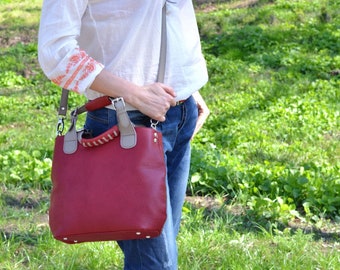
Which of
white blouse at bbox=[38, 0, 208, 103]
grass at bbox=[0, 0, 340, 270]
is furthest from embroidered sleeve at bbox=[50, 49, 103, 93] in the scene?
grass at bbox=[0, 0, 340, 270]

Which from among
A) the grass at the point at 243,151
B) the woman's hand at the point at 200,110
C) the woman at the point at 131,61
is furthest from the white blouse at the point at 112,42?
the grass at the point at 243,151

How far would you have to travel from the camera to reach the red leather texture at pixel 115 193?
1.92m

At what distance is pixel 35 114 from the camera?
8547 mm

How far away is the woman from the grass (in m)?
1.30

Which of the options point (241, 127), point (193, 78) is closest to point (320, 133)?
point (241, 127)

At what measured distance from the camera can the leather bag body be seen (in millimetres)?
1917

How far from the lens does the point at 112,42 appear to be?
2.01 metres

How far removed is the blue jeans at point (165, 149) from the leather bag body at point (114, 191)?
98mm

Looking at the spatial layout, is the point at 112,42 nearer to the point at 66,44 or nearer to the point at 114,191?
the point at 66,44

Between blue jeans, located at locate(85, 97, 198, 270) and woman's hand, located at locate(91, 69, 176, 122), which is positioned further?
blue jeans, located at locate(85, 97, 198, 270)

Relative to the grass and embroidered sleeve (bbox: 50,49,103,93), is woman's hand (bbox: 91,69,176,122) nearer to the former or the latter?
embroidered sleeve (bbox: 50,49,103,93)

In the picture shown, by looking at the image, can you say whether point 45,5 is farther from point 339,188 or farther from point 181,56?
point 339,188

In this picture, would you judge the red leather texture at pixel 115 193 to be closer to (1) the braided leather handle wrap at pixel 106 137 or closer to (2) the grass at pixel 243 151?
(1) the braided leather handle wrap at pixel 106 137

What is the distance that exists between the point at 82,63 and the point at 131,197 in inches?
16.0
